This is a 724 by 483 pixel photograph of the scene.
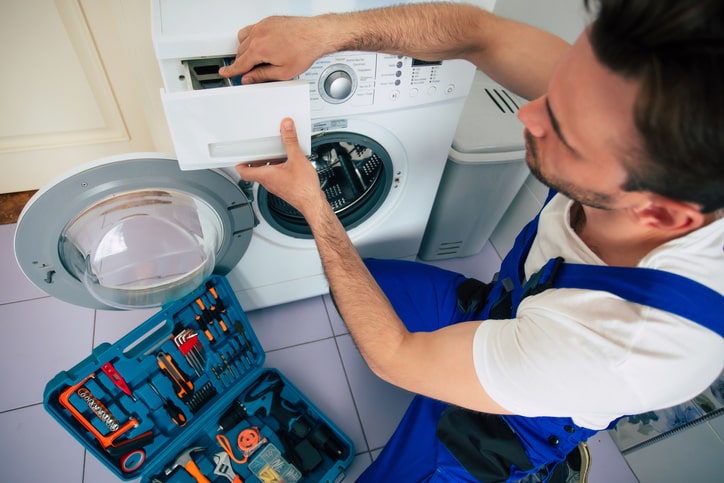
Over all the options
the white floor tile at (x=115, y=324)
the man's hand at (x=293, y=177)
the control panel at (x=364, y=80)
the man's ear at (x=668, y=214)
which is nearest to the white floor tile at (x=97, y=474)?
the white floor tile at (x=115, y=324)

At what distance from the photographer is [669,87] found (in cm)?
46

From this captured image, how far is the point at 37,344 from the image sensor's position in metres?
1.37

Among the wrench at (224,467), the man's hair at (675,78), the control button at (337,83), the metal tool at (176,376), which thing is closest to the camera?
the man's hair at (675,78)

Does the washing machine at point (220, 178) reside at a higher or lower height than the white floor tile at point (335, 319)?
higher

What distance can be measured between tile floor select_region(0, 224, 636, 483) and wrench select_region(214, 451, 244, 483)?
0.29 metres

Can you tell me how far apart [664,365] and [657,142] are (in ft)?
1.02

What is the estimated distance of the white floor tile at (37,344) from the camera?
4.20ft

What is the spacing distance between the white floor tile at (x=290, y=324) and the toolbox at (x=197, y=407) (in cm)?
19

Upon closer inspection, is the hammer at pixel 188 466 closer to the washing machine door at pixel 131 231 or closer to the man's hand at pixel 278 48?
the washing machine door at pixel 131 231

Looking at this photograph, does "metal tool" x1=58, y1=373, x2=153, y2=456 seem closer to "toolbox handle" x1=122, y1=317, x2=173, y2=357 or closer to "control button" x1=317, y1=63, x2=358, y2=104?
"toolbox handle" x1=122, y1=317, x2=173, y2=357

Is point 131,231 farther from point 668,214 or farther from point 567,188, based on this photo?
point 668,214

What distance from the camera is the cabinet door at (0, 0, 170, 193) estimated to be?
120 cm

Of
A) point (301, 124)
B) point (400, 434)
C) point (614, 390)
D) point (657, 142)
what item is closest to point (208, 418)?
point (400, 434)

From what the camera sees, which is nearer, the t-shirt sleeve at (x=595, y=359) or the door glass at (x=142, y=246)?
the t-shirt sleeve at (x=595, y=359)
